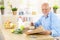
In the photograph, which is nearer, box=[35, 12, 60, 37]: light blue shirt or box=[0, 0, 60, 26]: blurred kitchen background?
box=[35, 12, 60, 37]: light blue shirt

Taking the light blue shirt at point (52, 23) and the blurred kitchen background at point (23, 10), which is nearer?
the light blue shirt at point (52, 23)

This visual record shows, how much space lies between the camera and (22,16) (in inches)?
146

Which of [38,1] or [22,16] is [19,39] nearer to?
[22,16]

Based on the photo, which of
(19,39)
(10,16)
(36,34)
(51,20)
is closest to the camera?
(19,39)

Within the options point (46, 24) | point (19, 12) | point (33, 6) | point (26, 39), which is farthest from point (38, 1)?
point (26, 39)

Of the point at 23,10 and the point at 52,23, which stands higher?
the point at 23,10

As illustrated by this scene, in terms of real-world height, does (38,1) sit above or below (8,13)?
above

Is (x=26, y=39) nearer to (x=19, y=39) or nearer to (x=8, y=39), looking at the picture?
(x=19, y=39)

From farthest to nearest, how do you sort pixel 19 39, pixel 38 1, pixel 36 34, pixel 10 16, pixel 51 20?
pixel 38 1 → pixel 10 16 → pixel 51 20 → pixel 36 34 → pixel 19 39

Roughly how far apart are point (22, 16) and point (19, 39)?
6.76 ft

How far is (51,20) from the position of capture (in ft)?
8.48

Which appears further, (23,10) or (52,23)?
(23,10)

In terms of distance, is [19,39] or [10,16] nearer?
[19,39]

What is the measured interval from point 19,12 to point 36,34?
1.98 metres
